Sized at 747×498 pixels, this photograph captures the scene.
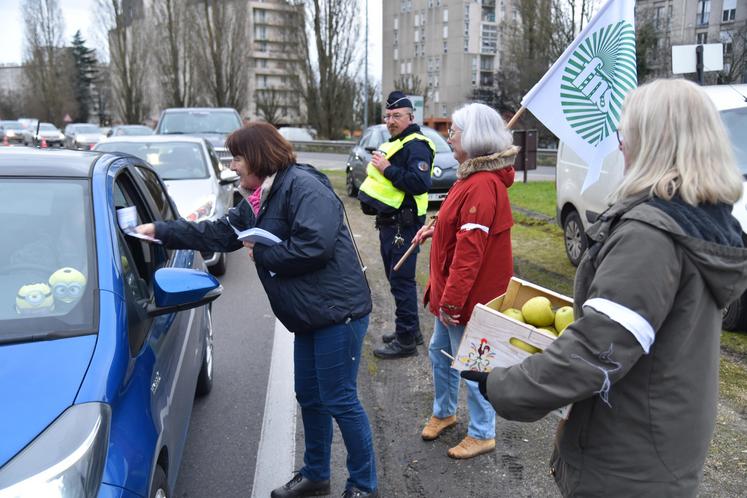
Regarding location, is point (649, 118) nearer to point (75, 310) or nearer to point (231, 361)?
point (75, 310)

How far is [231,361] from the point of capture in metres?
5.35

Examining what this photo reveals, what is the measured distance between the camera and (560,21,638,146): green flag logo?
10.8 ft

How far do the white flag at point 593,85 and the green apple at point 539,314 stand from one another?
1.11m

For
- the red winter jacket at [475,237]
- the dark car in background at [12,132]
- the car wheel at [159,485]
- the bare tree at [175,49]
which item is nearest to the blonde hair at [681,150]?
the red winter jacket at [475,237]

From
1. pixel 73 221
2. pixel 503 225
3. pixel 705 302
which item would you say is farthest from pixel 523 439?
pixel 73 221

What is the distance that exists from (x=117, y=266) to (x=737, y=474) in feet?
10.4

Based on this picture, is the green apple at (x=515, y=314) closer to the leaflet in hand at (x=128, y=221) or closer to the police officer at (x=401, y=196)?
the leaflet in hand at (x=128, y=221)

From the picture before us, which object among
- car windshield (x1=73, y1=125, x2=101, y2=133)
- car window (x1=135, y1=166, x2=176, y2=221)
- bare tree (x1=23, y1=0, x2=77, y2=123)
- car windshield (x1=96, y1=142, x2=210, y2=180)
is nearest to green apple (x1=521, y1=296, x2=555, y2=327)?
car window (x1=135, y1=166, x2=176, y2=221)

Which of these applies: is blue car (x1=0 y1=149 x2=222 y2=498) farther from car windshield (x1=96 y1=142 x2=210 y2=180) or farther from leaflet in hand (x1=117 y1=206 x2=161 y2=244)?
car windshield (x1=96 y1=142 x2=210 y2=180)

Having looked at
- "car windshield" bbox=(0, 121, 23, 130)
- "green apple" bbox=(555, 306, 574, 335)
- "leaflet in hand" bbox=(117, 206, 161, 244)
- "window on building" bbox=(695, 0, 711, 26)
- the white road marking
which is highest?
"window on building" bbox=(695, 0, 711, 26)

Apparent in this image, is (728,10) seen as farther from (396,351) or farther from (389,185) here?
(396,351)

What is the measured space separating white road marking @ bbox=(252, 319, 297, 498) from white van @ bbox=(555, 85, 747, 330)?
2218 millimetres

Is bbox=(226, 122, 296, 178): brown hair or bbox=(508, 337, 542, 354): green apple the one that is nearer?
bbox=(508, 337, 542, 354): green apple

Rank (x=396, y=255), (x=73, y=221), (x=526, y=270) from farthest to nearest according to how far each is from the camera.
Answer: (x=526, y=270) < (x=396, y=255) < (x=73, y=221)
